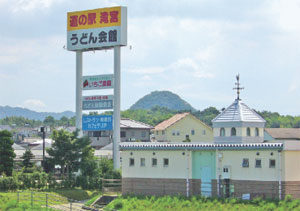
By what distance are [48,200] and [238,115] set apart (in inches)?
556

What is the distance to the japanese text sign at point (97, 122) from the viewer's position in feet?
161

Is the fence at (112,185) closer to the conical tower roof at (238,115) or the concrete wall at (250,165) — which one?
the concrete wall at (250,165)

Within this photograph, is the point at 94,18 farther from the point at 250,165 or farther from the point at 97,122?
the point at 250,165

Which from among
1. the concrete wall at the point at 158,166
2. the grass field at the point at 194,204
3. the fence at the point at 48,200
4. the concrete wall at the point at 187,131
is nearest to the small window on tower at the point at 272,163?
the grass field at the point at 194,204

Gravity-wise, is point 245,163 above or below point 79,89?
below

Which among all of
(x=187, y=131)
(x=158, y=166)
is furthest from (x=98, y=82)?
(x=187, y=131)

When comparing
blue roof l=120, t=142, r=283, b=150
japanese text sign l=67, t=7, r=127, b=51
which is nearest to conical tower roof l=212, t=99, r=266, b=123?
blue roof l=120, t=142, r=283, b=150

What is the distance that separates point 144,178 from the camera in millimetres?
38125

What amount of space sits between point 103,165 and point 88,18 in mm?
12485

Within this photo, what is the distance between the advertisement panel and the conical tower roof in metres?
13.6

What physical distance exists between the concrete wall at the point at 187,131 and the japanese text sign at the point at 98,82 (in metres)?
43.7

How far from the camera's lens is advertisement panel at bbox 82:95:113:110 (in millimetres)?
49250

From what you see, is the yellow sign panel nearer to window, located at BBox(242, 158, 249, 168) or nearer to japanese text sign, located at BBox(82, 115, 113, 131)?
japanese text sign, located at BBox(82, 115, 113, 131)

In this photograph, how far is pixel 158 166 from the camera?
3788cm
